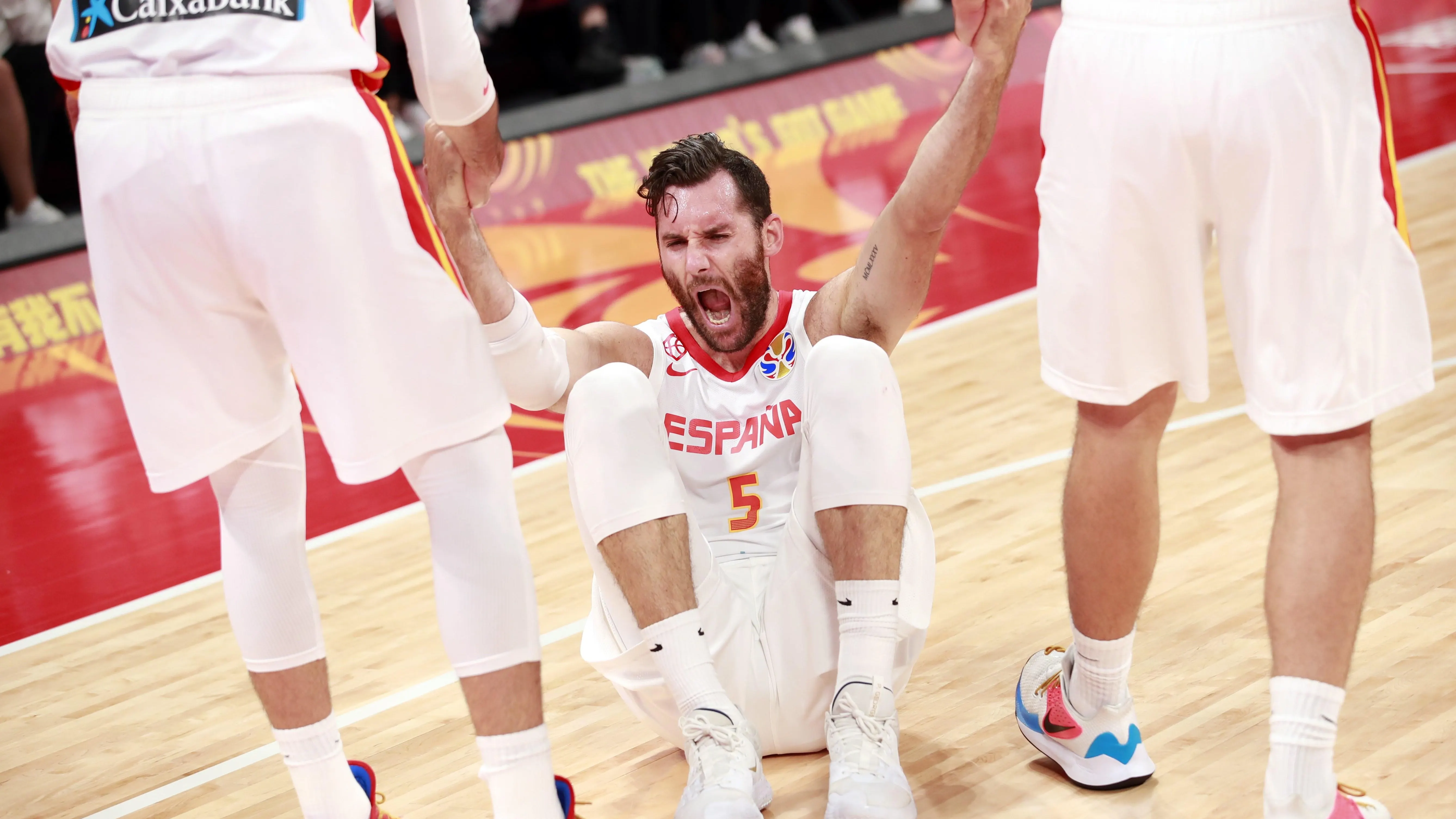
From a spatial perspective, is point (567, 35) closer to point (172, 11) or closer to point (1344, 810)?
point (172, 11)

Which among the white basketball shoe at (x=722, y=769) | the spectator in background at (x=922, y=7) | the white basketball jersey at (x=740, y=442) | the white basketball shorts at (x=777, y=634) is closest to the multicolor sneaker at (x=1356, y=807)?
the white basketball shorts at (x=777, y=634)

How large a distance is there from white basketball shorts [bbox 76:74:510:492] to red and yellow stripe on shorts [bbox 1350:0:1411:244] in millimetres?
1332

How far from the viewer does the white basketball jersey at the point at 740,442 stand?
2.85m

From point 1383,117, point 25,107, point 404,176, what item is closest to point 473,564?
point 404,176

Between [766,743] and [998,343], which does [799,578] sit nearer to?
[766,743]

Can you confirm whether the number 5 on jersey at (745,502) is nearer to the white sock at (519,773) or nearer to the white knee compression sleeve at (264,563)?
the white sock at (519,773)

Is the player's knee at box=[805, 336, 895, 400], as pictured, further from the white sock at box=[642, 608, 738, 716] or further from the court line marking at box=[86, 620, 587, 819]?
the court line marking at box=[86, 620, 587, 819]

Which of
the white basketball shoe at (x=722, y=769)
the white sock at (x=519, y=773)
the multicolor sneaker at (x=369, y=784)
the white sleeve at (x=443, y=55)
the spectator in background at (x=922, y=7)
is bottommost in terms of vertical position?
the spectator in background at (x=922, y=7)

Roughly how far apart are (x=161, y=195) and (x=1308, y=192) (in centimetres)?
161

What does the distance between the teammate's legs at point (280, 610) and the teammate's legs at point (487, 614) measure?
0.89ft

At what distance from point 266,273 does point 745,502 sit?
1.14 m

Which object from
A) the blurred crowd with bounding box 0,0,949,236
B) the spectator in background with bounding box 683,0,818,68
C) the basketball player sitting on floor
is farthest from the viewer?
the spectator in background with bounding box 683,0,818,68

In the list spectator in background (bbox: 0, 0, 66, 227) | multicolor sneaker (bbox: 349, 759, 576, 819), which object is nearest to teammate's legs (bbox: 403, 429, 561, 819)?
multicolor sneaker (bbox: 349, 759, 576, 819)

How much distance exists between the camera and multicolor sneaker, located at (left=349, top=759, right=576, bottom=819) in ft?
7.55
